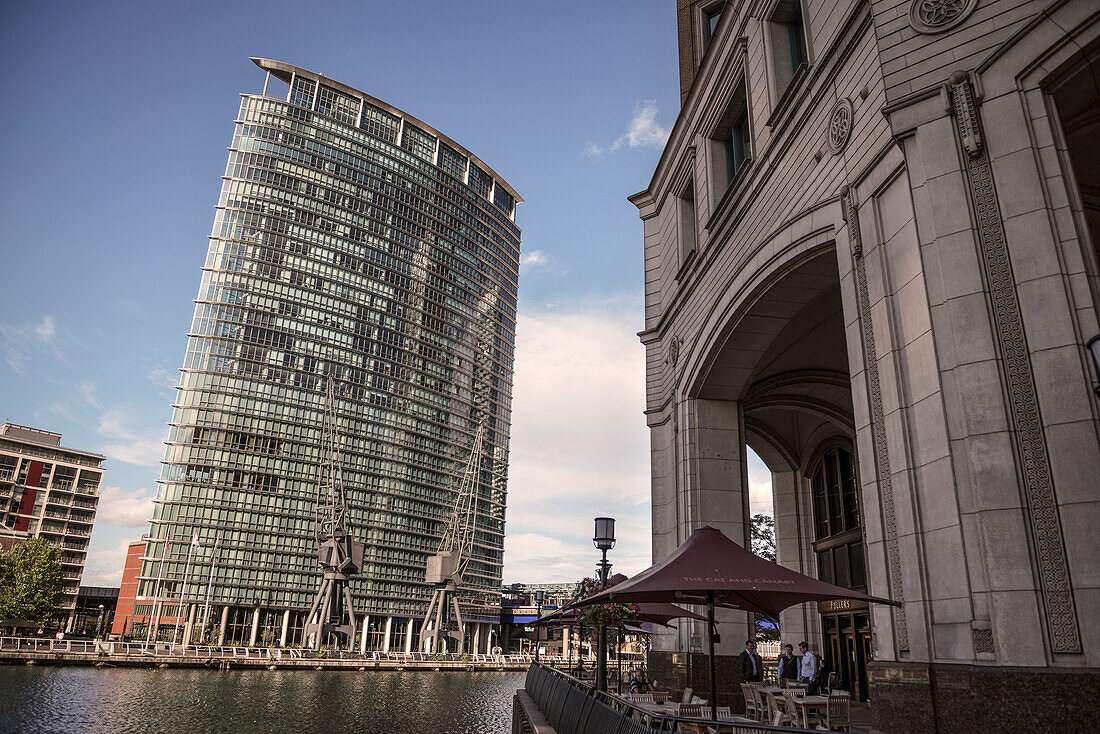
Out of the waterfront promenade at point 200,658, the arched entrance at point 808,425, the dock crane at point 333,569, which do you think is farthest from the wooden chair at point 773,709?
the dock crane at point 333,569

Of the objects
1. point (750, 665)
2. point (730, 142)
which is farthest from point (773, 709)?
point (730, 142)

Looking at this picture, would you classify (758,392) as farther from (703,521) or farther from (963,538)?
(963,538)

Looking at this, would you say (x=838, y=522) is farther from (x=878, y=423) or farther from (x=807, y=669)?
(x=878, y=423)

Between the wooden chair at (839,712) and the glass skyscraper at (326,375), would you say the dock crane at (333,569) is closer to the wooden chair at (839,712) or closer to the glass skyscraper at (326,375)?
the glass skyscraper at (326,375)

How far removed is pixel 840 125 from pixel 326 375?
325ft

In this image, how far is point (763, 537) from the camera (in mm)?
→ 32156

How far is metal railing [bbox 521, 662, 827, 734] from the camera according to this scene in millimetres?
5836

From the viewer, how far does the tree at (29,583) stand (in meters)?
67.0

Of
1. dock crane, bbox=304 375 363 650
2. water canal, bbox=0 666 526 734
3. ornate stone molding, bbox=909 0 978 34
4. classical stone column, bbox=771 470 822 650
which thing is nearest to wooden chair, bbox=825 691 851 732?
ornate stone molding, bbox=909 0 978 34

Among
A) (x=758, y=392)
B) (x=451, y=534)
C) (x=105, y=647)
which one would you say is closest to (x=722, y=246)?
(x=758, y=392)

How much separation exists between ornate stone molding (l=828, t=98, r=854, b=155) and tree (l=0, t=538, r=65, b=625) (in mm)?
81067

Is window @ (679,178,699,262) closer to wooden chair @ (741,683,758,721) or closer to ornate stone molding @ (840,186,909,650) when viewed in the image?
ornate stone molding @ (840,186,909,650)

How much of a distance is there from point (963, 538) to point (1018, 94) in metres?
5.19

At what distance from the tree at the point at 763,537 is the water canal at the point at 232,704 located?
44.3 feet
